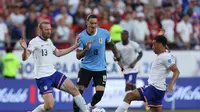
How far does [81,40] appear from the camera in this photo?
1812 cm

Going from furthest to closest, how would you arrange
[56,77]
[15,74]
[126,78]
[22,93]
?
[15,74] → [22,93] → [126,78] → [56,77]

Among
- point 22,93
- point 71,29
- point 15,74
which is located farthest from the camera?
point 71,29

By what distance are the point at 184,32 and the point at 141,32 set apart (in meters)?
2.03

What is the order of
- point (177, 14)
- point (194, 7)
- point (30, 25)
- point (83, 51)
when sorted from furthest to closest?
point (194, 7) → point (177, 14) → point (30, 25) → point (83, 51)

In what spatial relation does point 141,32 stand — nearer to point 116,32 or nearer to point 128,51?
point 116,32

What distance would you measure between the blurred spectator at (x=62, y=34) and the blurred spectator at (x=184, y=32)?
470 cm

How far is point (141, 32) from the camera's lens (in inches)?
1119

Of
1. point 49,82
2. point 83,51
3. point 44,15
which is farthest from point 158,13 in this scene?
point 49,82

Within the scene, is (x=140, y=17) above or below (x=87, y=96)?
above

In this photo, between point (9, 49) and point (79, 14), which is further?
point (79, 14)

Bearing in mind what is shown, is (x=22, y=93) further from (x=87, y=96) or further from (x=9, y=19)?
(x=9, y=19)

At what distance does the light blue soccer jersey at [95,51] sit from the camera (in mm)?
18250

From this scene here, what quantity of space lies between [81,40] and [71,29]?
995 cm

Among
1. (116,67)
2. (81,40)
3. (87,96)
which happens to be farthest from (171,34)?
(81,40)
